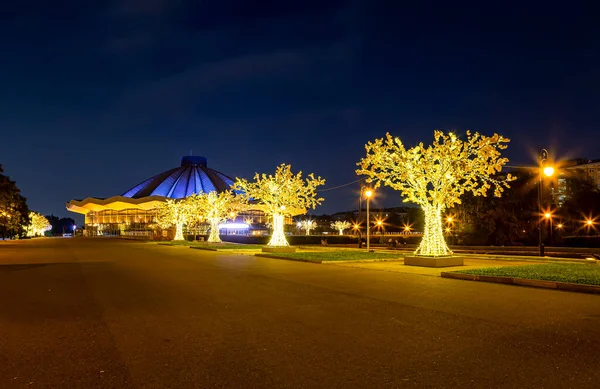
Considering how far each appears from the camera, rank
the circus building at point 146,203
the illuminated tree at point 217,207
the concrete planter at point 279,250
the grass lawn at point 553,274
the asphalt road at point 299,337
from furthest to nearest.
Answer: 1. the circus building at point 146,203
2. the illuminated tree at point 217,207
3. the concrete planter at point 279,250
4. the grass lawn at point 553,274
5. the asphalt road at point 299,337

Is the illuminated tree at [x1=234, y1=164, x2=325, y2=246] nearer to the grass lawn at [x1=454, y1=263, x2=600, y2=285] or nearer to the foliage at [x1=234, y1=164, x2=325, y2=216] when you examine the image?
the foliage at [x1=234, y1=164, x2=325, y2=216]

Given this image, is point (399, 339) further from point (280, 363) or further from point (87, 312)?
point (87, 312)

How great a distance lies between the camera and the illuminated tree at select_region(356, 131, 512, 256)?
71.6 feet

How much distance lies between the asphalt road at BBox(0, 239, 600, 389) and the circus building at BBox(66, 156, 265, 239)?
106 metres

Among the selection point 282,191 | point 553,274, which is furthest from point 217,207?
point 553,274

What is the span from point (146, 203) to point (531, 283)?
372ft

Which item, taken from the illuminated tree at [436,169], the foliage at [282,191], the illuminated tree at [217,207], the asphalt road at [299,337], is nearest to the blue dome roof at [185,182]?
the illuminated tree at [217,207]

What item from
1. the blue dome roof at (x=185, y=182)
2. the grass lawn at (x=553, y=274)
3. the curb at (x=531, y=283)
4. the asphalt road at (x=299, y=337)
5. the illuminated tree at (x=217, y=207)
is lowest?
the asphalt road at (x=299, y=337)

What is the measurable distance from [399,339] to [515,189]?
48.3 m

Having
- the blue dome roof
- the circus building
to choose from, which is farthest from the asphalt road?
the blue dome roof

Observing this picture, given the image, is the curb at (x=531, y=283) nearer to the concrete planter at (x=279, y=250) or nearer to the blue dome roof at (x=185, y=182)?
the concrete planter at (x=279, y=250)

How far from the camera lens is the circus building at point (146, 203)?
397 feet

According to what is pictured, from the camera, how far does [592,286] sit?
1251 centimetres

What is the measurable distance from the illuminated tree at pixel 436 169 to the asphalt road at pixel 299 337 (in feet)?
29.4
